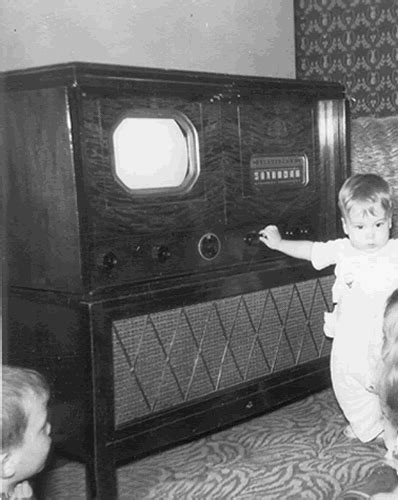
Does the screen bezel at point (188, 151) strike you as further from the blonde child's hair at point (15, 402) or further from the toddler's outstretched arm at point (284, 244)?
the blonde child's hair at point (15, 402)

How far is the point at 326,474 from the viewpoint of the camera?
1766 millimetres

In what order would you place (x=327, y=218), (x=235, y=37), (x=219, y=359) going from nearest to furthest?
1. (x=219, y=359)
2. (x=327, y=218)
3. (x=235, y=37)

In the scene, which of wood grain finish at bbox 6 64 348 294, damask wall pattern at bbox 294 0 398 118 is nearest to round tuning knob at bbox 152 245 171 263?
wood grain finish at bbox 6 64 348 294

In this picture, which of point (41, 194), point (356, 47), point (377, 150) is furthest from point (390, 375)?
point (356, 47)

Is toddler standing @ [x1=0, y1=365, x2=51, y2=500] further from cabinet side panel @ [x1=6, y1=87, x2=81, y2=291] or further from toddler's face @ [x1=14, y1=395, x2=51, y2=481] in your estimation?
cabinet side panel @ [x1=6, y1=87, x2=81, y2=291]

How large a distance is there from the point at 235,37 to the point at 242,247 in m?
1.23

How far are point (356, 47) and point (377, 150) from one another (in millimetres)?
614

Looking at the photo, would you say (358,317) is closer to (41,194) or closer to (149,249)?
(149,249)

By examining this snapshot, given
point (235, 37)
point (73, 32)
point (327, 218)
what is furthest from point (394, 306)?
point (235, 37)

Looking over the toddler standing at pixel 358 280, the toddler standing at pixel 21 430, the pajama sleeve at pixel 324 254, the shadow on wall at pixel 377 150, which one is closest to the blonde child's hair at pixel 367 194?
the toddler standing at pixel 358 280

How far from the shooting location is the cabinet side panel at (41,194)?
1544mm

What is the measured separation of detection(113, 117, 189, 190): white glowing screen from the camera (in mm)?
1663

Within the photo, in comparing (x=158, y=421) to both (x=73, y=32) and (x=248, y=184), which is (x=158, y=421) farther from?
(x=73, y=32)

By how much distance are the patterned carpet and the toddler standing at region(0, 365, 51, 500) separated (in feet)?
1.31
